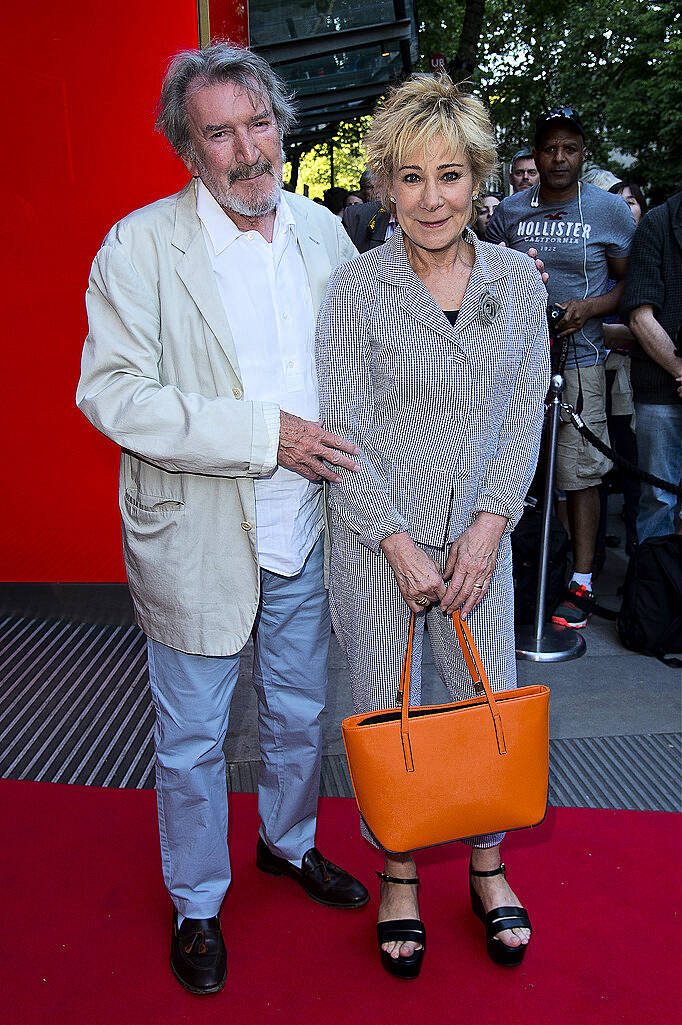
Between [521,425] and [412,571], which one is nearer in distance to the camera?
[412,571]

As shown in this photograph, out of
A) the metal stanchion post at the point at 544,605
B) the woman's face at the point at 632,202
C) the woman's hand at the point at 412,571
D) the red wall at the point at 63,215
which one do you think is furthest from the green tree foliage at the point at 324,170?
the woman's hand at the point at 412,571

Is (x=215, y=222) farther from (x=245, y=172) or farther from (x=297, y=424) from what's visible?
(x=297, y=424)

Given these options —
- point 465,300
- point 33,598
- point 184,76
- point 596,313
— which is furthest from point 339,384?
point 33,598

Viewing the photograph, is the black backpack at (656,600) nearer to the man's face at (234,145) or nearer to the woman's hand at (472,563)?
the woman's hand at (472,563)

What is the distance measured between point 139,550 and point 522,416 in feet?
3.40

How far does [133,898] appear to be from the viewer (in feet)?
8.91

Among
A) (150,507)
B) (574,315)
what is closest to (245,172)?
(150,507)

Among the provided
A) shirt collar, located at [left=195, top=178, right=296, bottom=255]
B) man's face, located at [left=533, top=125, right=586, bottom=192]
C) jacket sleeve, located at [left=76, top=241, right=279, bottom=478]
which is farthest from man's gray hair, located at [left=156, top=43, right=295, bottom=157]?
man's face, located at [left=533, top=125, right=586, bottom=192]

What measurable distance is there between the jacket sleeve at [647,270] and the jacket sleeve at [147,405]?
3.00 metres

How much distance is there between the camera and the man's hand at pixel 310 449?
7.17 ft

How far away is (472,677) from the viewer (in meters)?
2.31

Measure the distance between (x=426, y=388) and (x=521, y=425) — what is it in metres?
0.28

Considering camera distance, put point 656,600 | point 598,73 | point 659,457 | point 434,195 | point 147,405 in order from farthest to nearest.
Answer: point 598,73
point 659,457
point 656,600
point 434,195
point 147,405

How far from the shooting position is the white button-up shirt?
2285 millimetres
